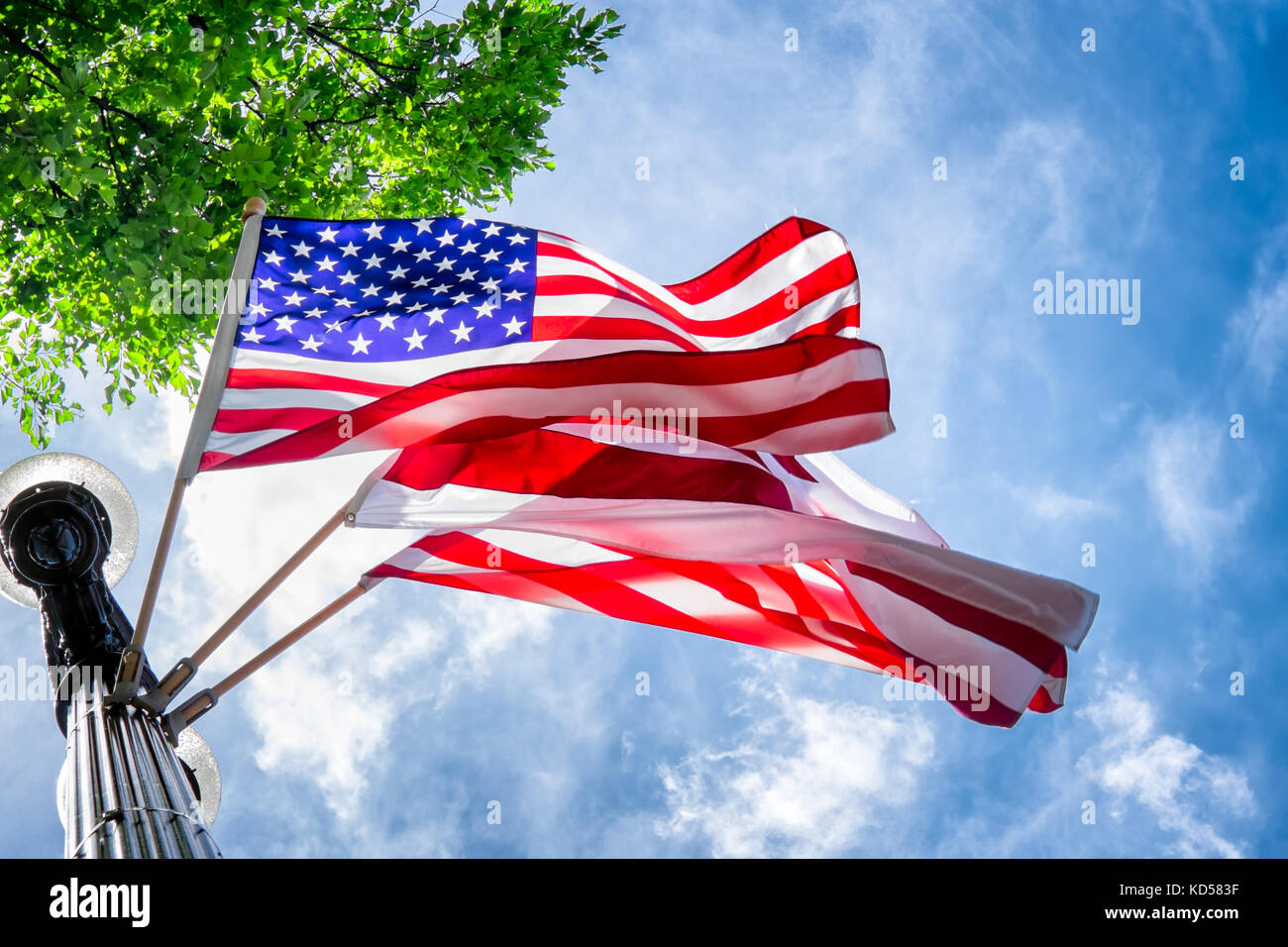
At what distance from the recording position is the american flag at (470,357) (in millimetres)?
4480

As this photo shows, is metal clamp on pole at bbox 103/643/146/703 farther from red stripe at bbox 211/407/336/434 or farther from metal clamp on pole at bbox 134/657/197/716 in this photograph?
red stripe at bbox 211/407/336/434

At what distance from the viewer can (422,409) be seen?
14.9 feet

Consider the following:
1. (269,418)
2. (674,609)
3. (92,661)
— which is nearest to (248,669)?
(92,661)

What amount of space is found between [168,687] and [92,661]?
67 centimetres

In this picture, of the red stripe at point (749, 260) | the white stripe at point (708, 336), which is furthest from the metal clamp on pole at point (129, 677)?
the red stripe at point (749, 260)

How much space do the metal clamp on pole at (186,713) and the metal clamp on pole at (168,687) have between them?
0.06 m

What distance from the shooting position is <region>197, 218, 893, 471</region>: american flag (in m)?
4.48

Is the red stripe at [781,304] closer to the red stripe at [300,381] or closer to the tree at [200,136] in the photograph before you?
the red stripe at [300,381]

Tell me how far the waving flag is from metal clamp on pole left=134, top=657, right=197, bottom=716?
37.4 inches
